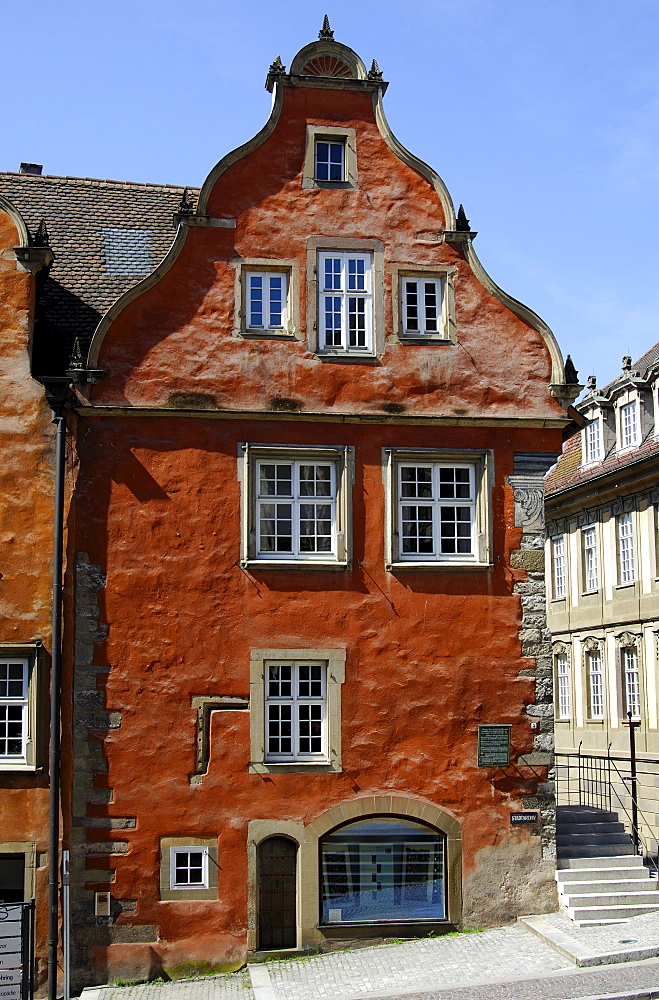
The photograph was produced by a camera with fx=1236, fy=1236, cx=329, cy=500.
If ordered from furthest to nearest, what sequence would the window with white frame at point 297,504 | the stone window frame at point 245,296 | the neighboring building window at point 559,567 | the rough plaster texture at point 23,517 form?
the neighboring building window at point 559,567 < the stone window frame at point 245,296 < the window with white frame at point 297,504 < the rough plaster texture at point 23,517

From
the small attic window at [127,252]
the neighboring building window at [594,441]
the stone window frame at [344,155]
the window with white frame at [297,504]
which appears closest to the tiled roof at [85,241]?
the small attic window at [127,252]

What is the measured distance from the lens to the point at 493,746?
59.7ft

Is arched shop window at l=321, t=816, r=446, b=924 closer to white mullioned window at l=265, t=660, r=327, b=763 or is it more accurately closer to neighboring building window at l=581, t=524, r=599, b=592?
white mullioned window at l=265, t=660, r=327, b=763

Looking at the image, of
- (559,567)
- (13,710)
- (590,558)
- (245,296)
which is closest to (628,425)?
(590,558)

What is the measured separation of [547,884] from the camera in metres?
18.0

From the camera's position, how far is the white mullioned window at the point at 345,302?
744 inches

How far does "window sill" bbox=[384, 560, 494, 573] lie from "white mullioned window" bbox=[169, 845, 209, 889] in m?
4.85

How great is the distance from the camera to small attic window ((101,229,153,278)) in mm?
20438

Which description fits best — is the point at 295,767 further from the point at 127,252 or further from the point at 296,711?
the point at 127,252

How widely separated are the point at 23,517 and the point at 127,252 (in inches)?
208

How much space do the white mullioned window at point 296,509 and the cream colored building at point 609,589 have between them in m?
10.5

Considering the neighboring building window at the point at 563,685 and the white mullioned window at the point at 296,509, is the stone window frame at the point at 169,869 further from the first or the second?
the neighboring building window at the point at 563,685

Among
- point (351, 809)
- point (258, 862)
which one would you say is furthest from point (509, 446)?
point (258, 862)

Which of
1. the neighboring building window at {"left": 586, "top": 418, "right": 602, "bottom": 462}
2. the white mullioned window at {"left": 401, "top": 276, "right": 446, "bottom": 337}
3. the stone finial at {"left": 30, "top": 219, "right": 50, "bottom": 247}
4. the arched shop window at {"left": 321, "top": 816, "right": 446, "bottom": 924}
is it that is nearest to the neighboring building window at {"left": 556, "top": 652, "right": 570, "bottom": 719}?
the neighboring building window at {"left": 586, "top": 418, "right": 602, "bottom": 462}
